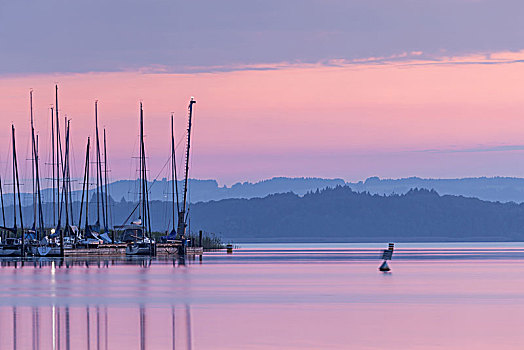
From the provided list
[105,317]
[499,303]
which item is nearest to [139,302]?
[105,317]

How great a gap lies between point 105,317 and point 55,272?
128ft

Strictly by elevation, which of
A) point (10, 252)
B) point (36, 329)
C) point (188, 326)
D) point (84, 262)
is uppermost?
point (10, 252)

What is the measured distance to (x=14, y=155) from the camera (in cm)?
11025

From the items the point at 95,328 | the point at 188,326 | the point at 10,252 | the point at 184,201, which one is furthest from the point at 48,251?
the point at 95,328

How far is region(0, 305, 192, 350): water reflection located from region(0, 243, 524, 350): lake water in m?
0.03

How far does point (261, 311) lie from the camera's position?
43.4 m

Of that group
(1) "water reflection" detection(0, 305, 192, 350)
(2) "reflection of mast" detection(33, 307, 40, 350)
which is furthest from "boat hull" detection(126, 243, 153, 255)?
(2) "reflection of mast" detection(33, 307, 40, 350)

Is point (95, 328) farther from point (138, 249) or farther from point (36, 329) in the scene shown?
point (138, 249)

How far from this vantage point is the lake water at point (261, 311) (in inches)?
1298

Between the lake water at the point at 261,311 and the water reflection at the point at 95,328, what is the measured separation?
0.03 m

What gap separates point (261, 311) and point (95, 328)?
8.63m

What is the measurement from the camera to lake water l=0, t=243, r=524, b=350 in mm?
32969

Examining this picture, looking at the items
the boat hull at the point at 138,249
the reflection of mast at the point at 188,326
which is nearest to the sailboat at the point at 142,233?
the boat hull at the point at 138,249

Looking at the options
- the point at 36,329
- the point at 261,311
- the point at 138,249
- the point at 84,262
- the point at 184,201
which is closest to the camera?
the point at 36,329
